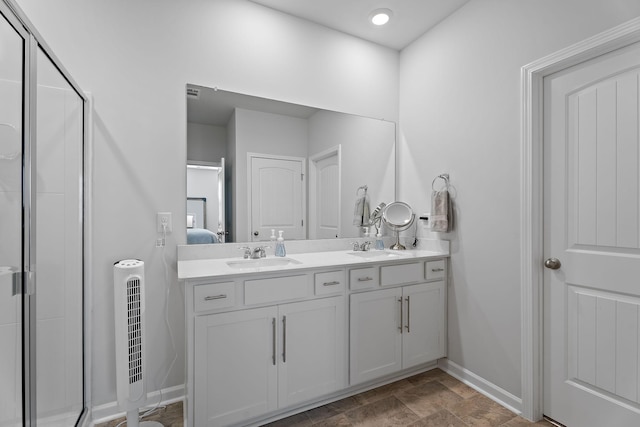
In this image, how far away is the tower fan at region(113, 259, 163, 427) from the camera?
1.52 meters

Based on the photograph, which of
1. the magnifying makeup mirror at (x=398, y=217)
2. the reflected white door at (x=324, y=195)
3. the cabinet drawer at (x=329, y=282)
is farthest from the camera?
the magnifying makeup mirror at (x=398, y=217)

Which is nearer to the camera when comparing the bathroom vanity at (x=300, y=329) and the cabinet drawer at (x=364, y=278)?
the bathroom vanity at (x=300, y=329)

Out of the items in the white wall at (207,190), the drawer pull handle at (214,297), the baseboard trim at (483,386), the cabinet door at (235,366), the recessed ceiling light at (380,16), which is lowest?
the baseboard trim at (483,386)

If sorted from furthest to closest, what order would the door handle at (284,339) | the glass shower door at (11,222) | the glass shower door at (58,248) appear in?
the door handle at (284,339) → the glass shower door at (58,248) → the glass shower door at (11,222)

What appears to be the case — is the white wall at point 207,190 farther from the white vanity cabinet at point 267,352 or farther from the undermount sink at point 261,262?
the white vanity cabinet at point 267,352

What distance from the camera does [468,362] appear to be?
2180mm

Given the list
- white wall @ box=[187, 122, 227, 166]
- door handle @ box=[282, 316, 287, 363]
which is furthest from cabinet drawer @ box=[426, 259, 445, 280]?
white wall @ box=[187, 122, 227, 166]

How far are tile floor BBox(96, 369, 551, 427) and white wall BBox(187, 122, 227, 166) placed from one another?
61.6 inches

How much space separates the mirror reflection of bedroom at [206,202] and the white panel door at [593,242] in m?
1.98

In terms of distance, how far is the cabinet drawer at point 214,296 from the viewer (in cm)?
151

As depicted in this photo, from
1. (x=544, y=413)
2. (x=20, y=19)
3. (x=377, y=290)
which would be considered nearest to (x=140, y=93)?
(x=20, y=19)

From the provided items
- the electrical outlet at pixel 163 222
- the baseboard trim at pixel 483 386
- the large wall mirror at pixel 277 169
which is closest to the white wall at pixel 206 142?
the large wall mirror at pixel 277 169

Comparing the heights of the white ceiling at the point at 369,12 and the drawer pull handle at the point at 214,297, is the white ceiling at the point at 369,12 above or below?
above

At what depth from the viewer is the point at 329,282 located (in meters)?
1.85
